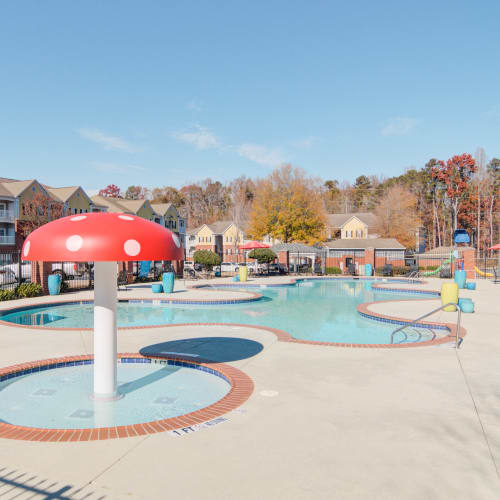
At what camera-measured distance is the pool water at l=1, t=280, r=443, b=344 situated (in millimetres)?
12289

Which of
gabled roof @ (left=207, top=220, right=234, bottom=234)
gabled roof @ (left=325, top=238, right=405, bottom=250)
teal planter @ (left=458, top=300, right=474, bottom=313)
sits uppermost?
gabled roof @ (left=207, top=220, right=234, bottom=234)

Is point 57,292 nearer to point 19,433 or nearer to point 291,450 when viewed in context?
point 19,433

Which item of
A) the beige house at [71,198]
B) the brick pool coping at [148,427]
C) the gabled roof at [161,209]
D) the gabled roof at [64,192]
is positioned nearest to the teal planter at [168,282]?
the brick pool coping at [148,427]

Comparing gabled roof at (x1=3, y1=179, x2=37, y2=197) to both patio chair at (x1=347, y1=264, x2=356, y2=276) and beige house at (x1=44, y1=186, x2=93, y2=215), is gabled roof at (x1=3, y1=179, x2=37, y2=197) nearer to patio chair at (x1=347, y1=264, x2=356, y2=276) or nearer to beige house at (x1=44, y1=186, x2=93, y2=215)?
beige house at (x1=44, y1=186, x2=93, y2=215)

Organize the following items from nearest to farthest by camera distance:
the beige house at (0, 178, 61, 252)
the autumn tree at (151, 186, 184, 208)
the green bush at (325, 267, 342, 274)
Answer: the green bush at (325, 267, 342, 274)
the beige house at (0, 178, 61, 252)
the autumn tree at (151, 186, 184, 208)

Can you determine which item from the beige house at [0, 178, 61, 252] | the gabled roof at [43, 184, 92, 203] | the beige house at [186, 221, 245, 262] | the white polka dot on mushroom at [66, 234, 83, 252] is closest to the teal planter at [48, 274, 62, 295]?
the white polka dot on mushroom at [66, 234, 83, 252]

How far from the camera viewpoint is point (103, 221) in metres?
5.34

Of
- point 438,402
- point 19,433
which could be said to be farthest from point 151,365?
point 438,402

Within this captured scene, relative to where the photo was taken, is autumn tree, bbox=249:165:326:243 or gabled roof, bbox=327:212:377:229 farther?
gabled roof, bbox=327:212:377:229

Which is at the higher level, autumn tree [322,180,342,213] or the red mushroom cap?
autumn tree [322,180,342,213]

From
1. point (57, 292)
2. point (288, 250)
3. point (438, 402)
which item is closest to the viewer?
point (438, 402)

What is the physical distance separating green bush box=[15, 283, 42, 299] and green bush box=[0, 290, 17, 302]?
20 cm

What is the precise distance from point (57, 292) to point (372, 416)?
18179 mm

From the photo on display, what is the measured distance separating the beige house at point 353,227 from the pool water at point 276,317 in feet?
145
